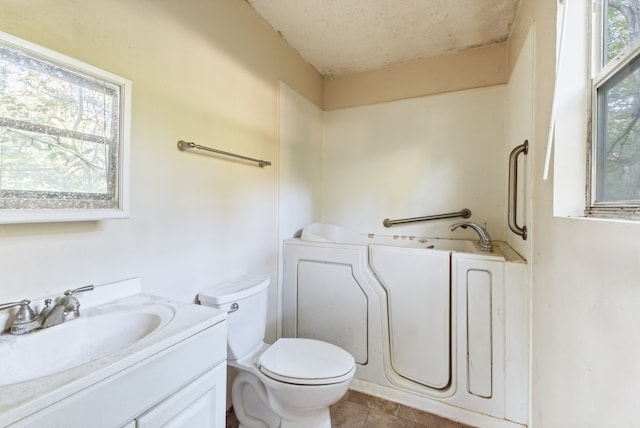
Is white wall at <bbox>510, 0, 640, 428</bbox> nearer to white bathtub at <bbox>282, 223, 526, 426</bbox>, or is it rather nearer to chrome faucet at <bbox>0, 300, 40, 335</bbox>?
white bathtub at <bbox>282, 223, 526, 426</bbox>

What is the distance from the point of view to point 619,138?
0.78 m

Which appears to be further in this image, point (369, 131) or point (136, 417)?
point (369, 131)

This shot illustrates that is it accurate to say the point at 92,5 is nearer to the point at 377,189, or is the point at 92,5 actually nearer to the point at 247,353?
the point at 247,353

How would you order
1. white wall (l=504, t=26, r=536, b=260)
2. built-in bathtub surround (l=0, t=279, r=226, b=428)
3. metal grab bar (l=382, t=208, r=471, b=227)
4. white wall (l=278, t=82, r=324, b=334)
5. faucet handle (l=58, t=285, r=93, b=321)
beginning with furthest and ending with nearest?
metal grab bar (l=382, t=208, r=471, b=227), white wall (l=278, t=82, r=324, b=334), white wall (l=504, t=26, r=536, b=260), faucet handle (l=58, t=285, r=93, b=321), built-in bathtub surround (l=0, t=279, r=226, b=428)

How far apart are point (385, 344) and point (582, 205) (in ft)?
4.15

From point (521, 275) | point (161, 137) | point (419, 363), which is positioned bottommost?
point (419, 363)

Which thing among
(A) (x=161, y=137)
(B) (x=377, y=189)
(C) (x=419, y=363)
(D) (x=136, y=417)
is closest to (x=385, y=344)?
(C) (x=419, y=363)

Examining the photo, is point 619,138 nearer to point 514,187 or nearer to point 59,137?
point 514,187

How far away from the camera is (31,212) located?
0.74 metres

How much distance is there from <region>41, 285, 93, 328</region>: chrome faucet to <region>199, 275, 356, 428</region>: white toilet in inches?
19.8

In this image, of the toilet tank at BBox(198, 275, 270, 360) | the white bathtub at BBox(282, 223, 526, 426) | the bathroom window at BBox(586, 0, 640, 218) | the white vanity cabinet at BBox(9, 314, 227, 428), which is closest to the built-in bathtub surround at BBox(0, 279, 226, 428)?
the white vanity cabinet at BBox(9, 314, 227, 428)

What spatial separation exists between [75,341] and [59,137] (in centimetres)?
62

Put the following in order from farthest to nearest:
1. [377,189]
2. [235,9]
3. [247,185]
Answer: [377,189] < [247,185] < [235,9]

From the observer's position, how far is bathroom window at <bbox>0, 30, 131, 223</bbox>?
2.35ft
